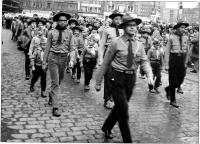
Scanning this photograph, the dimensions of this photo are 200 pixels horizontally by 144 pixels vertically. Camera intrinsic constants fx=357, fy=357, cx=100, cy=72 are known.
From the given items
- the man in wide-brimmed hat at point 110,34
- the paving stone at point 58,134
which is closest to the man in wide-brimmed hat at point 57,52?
the man in wide-brimmed hat at point 110,34

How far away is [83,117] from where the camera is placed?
6621 millimetres

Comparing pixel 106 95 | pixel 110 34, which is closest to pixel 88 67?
pixel 106 95

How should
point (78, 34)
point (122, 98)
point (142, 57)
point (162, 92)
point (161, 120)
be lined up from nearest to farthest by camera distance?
point (122, 98)
point (142, 57)
point (161, 120)
point (162, 92)
point (78, 34)

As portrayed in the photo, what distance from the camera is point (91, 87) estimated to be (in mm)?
9711

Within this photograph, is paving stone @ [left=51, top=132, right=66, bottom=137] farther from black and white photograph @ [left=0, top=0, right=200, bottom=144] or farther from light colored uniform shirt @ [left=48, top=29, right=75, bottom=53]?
light colored uniform shirt @ [left=48, top=29, right=75, bottom=53]

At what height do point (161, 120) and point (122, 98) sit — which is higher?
point (122, 98)

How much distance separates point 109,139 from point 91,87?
14.1ft

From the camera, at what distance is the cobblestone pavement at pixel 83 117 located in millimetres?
5555

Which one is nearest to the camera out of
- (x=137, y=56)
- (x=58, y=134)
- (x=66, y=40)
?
(x=137, y=56)

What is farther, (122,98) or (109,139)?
(109,139)

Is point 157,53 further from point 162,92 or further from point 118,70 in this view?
point 118,70

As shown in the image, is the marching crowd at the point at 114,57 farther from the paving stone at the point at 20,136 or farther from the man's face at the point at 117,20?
the paving stone at the point at 20,136

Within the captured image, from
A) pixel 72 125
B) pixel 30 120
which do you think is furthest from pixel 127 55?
pixel 30 120

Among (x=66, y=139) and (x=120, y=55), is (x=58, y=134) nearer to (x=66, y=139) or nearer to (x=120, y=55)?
(x=66, y=139)
